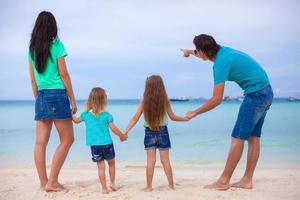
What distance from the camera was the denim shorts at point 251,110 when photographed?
4.49 m

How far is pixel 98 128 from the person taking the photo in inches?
182

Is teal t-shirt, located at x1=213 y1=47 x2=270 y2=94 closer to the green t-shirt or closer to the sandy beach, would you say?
the sandy beach

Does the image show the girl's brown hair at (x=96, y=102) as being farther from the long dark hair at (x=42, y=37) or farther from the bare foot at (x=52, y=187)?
the bare foot at (x=52, y=187)

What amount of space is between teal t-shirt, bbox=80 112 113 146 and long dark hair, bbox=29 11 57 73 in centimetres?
76

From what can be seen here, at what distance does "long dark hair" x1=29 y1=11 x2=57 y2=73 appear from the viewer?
14.7ft

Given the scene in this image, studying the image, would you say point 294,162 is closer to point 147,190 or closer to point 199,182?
point 199,182

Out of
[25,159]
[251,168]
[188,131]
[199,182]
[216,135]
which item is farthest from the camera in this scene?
[188,131]

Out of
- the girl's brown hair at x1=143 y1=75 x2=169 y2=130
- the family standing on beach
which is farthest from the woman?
the girl's brown hair at x1=143 y1=75 x2=169 y2=130

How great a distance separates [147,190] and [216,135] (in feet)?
34.5

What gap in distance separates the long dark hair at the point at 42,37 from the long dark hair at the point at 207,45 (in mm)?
1588

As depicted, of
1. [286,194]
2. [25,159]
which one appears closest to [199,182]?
[286,194]

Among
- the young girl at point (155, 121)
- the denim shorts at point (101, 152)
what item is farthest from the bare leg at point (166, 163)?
the denim shorts at point (101, 152)

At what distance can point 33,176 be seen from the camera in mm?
5945

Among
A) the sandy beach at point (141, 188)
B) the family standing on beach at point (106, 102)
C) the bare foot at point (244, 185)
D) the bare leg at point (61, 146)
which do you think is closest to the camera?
the sandy beach at point (141, 188)
